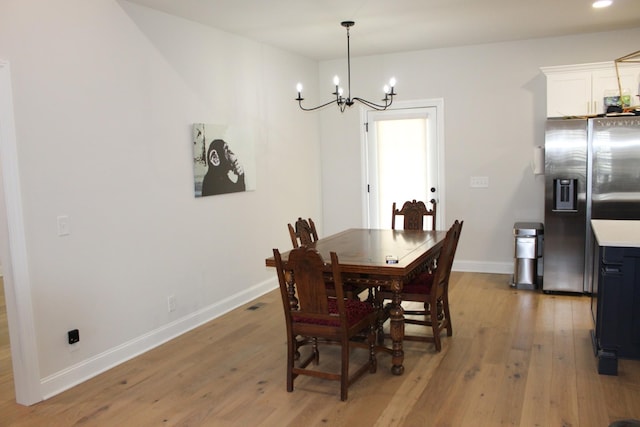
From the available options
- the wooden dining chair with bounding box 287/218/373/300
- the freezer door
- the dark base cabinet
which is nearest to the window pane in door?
the freezer door

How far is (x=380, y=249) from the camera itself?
150 inches

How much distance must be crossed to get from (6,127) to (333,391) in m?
2.50

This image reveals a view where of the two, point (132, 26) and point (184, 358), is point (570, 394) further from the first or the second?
point (132, 26)

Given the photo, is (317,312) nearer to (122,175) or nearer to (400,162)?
(122,175)

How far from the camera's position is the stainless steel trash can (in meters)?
5.46

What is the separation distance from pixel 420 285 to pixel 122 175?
7.65ft

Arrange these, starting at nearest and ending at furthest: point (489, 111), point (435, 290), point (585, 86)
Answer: point (435, 290) → point (585, 86) → point (489, 111)

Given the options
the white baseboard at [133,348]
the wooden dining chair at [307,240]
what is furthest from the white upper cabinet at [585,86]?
the white baseboard at [133,348]

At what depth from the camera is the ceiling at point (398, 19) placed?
13.9 ft

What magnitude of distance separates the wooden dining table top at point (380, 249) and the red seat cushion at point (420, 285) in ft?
0.62

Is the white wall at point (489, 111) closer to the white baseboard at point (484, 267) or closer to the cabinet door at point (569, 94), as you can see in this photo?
the white baseboard at point (484, 267)

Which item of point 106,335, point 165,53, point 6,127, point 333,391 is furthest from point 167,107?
point 333,391

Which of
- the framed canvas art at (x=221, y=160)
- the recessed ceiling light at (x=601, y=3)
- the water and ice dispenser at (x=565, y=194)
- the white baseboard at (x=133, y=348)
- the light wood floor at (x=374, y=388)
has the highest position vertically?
the recessed ceiling light at (x=601, y=3)

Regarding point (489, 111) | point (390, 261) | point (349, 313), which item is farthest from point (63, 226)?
point (489, 111)
